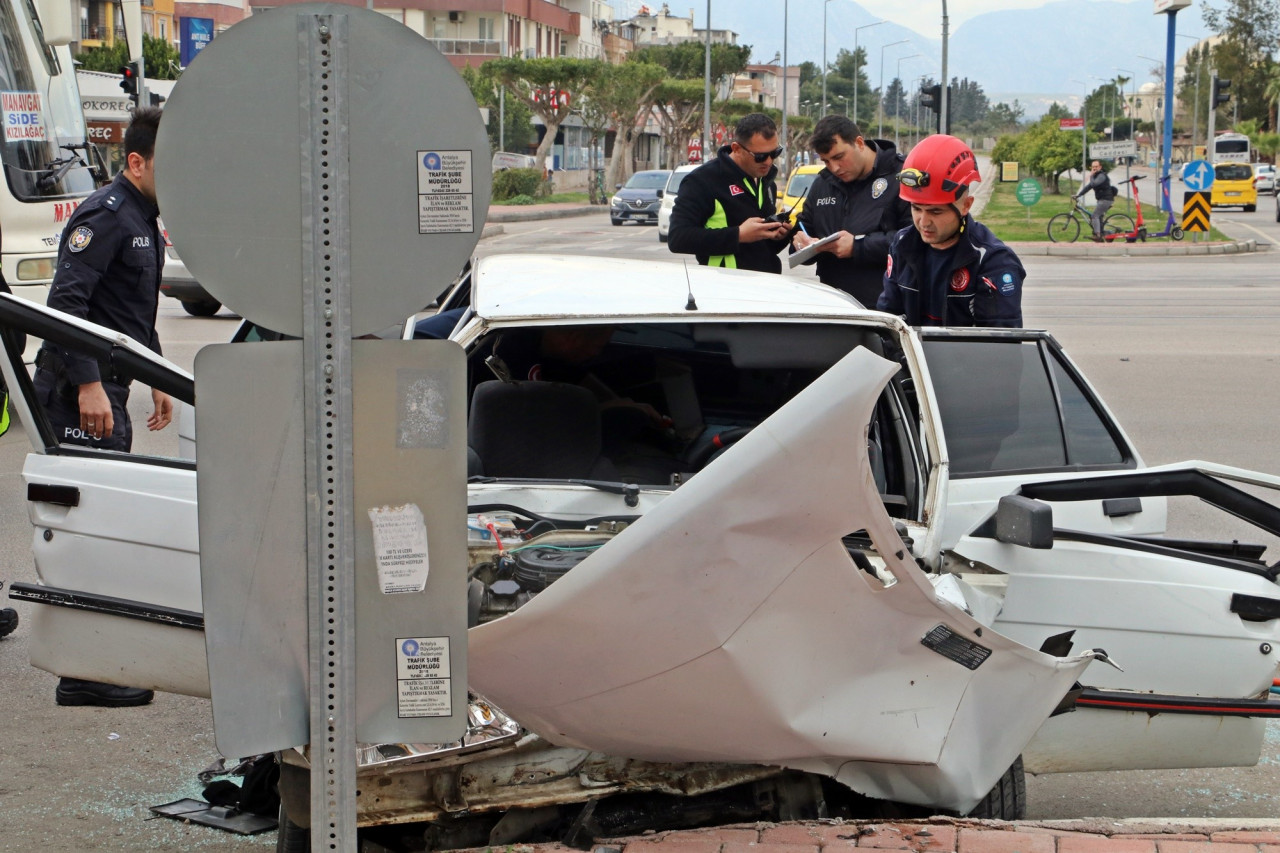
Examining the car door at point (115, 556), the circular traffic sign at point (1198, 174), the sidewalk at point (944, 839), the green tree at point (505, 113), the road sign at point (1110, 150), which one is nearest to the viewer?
the sidewalk at point (944, 839)

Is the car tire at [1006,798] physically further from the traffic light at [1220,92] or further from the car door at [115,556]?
the traffic light at [1220,92]

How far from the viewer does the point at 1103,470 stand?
389 cm

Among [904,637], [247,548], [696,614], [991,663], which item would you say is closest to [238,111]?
[247,548]

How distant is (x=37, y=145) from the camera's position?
9398mm

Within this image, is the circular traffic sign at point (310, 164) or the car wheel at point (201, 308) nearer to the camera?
the circular traffic sign at point (310, 164)

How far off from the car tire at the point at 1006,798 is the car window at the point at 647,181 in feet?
111

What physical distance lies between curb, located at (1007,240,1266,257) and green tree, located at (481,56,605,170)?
1299 inches

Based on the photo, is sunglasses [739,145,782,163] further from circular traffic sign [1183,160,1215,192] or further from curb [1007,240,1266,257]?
circular traffic sign [1183,160,1215,192]

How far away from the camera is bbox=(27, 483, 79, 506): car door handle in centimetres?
333

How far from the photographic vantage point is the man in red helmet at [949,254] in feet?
15.4

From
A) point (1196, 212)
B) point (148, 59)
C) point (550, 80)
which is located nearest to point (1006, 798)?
point (1196, 212)

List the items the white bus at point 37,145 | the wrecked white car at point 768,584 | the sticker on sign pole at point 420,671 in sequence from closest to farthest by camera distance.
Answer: the sticker on sign pole at point 420,671
the wrecked white car at point 768,584
the white bus at point 37,145

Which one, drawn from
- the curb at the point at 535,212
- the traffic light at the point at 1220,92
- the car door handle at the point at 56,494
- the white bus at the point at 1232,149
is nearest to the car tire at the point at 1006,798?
the car door handle at the point at 56,494

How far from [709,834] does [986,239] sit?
269 cm
